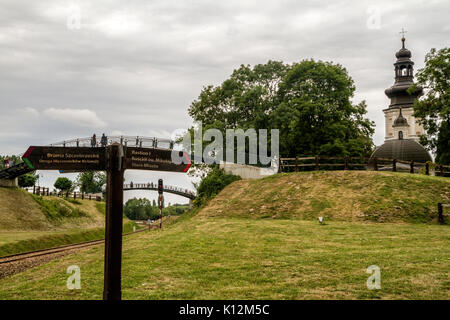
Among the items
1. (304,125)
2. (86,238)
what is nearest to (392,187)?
(304,125)

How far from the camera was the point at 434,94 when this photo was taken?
42156 millimetres

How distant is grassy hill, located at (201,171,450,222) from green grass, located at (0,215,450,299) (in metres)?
5.80

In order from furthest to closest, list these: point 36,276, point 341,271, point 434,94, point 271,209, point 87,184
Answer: point 87,184
point 434,94
point 271,209
point 36,276
point 341,271

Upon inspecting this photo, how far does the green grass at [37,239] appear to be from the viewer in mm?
24719

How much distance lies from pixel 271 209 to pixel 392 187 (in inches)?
320

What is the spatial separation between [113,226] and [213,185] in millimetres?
28805

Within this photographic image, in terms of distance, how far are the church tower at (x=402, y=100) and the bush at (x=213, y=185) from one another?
5169 cm

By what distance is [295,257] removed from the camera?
12758 millimetres

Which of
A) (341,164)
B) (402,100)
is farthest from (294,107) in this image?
(402,100)

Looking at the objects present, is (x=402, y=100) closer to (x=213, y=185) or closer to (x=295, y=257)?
(x=213, y=185)

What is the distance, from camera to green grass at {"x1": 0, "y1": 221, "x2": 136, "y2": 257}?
24719mm

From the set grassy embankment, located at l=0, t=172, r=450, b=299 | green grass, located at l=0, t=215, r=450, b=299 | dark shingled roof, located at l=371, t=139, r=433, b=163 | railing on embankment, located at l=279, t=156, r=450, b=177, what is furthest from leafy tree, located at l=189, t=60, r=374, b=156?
green grass, located at l=0, t=215, r=450, b=299

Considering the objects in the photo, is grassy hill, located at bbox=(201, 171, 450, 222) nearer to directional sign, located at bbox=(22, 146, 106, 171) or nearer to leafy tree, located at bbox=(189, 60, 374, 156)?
leafy tree, located at bbox=(189, 60, 374, 156)
